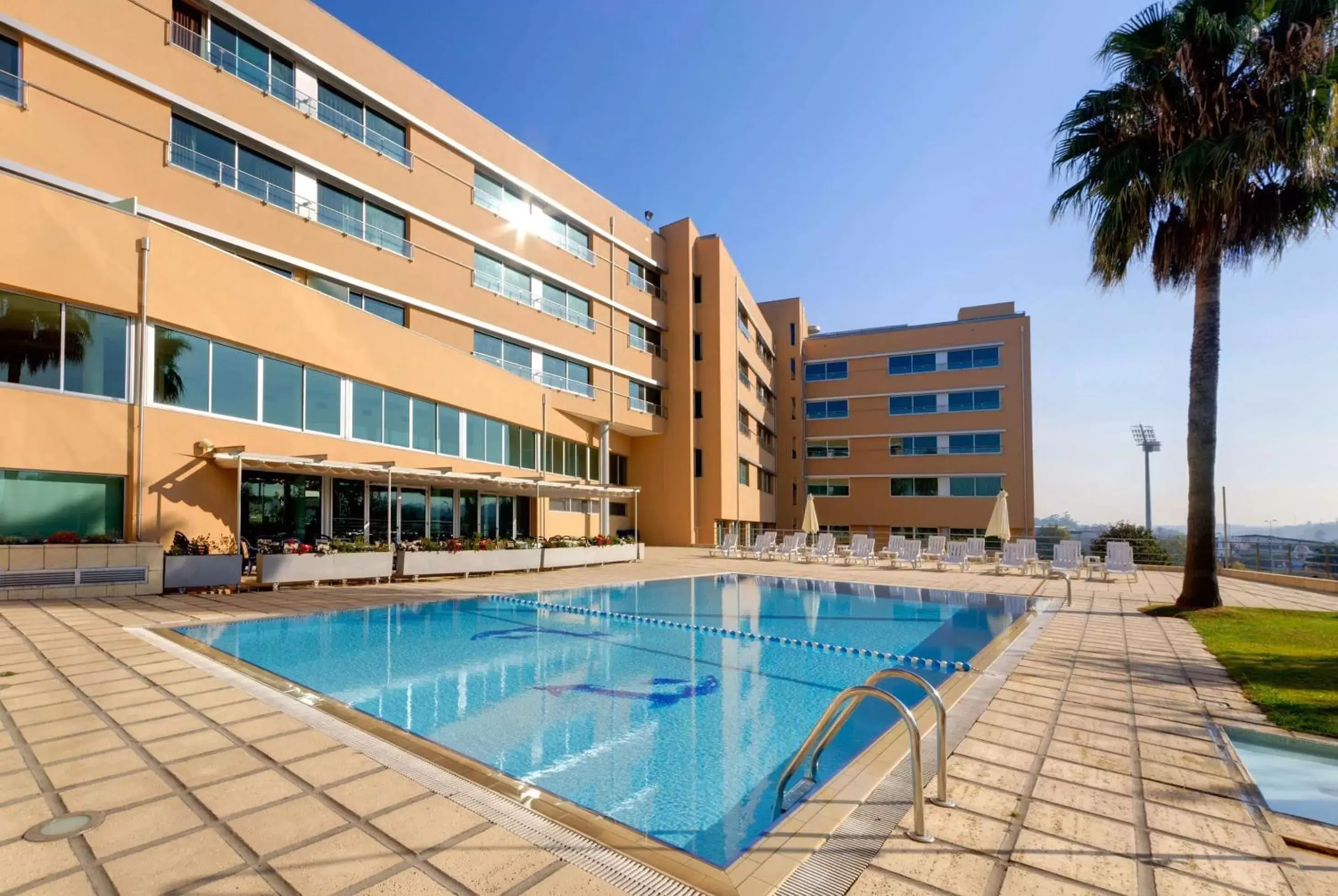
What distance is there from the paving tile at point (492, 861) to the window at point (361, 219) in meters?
19.0

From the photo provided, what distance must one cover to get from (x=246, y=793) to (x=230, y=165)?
17.6 m

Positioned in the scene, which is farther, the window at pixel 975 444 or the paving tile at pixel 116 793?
the window at pixel 975 444

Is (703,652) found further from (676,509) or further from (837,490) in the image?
(837,490)

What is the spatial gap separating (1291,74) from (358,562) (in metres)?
18.7

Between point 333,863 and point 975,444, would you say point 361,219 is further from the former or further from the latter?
point 975,444

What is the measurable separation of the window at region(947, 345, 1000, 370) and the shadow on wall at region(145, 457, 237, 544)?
36.0 metres

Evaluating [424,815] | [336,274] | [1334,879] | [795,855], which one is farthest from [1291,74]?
[336,274]

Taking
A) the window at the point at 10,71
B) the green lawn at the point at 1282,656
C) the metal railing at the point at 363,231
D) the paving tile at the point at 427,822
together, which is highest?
the window at the point at 10,71

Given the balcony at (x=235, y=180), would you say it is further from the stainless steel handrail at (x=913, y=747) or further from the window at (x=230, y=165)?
the stainless steel handrail at (x=913, y=747)

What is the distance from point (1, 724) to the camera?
4.54m

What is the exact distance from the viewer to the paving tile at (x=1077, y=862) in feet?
Result: 9.04

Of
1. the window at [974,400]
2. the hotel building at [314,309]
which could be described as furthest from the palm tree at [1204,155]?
the window at [974,400]

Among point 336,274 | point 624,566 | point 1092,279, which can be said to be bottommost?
point 624,566

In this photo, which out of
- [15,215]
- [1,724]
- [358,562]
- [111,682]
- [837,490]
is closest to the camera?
[1,724]
